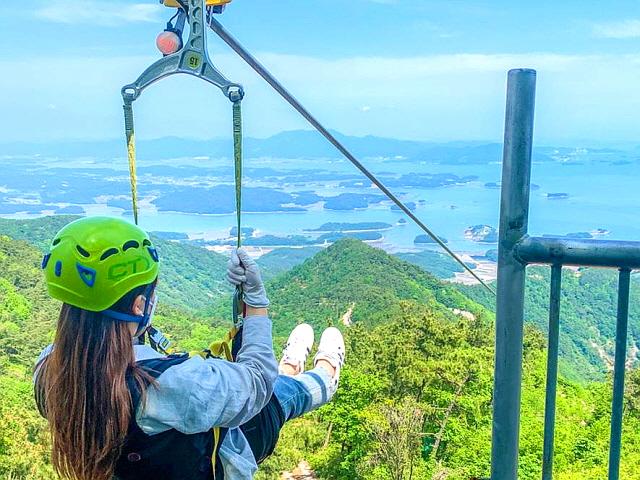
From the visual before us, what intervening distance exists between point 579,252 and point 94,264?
0.76 meters

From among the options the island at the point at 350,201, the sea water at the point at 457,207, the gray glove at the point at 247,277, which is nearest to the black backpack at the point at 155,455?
the gray glove at the point at 247,277

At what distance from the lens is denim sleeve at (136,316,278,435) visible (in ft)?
3.55

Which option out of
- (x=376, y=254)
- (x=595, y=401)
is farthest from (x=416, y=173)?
(x=595, y=401)

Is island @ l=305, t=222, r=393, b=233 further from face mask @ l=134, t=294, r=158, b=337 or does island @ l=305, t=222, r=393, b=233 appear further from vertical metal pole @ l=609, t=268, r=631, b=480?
vertical metal pole @ l=609, t=268, r=631, b=480

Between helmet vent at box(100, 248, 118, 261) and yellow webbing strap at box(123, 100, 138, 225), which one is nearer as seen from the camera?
helmet vent at box(100, 248, 118, 261)

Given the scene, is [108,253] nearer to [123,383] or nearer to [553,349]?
[123,383]

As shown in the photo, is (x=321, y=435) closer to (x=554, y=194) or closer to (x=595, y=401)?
(x=595, y=401)

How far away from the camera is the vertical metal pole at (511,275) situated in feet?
2.97

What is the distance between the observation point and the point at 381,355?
17938 mm

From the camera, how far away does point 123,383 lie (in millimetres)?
1090

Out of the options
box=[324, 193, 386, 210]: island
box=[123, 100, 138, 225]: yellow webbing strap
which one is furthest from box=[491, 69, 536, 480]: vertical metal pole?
box=[324, 193, 386, 210]: island

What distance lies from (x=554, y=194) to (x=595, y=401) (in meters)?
33.4

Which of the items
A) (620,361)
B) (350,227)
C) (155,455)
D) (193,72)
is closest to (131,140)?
(193,72)

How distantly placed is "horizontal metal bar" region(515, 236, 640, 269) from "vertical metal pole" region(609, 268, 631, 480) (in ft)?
0.08
